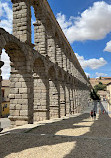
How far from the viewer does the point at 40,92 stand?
40.0ft

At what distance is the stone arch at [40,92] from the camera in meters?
11.9

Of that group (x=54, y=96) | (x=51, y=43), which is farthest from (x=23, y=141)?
(x=51, y=43)

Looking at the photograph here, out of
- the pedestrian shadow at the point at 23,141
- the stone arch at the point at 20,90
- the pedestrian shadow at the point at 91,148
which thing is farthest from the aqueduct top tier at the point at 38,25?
the pedestrian shadow at the point at 91,148

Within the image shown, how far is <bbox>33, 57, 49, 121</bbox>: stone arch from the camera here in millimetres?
11904

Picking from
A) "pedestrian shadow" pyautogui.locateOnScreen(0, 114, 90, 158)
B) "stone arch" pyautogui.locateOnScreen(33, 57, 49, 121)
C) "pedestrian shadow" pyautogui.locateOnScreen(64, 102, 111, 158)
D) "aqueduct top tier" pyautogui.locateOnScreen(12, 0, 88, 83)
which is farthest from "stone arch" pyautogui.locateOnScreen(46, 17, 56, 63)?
"pedestrian shadow" pyautogui.locateOnScreen(64, 102, 111, 158)

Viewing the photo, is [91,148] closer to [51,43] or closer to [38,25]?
[38,25]

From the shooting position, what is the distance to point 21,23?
9.38m

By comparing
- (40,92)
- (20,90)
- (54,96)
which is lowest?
(54,96)

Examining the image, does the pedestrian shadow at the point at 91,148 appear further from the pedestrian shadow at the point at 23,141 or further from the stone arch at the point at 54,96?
the stone arch at the point at 54,96

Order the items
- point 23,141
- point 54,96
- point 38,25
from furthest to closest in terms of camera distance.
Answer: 1. point 54,96
2. point 38,25
3. point 23,141

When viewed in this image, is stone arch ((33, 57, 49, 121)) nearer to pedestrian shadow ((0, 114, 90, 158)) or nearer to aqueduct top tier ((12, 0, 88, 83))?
aqueduct top tier ((12, 0, 88, 83))

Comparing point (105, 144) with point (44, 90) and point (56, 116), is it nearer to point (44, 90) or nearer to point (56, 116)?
point (44, 90)

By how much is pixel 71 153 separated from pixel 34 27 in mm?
10699

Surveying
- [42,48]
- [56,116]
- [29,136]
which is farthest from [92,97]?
[29,136]
